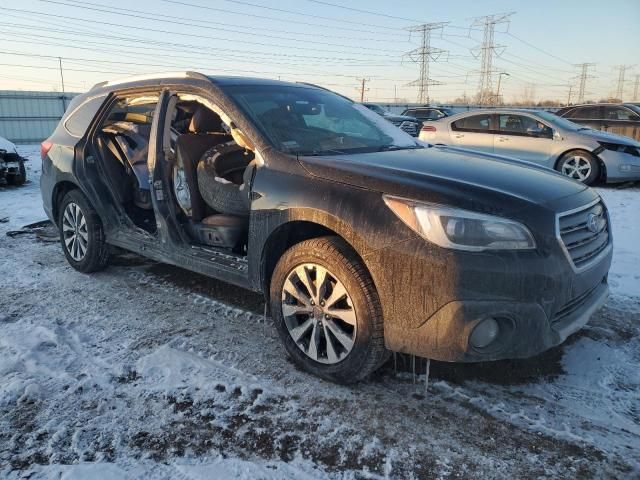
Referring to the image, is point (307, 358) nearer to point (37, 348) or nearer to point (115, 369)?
point (115, 369)

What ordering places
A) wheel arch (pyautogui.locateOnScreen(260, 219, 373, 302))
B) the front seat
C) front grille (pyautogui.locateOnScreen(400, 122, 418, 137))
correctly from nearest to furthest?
wheel arch (pyautogui.locateOnScreen(260, 219, 373, 302))
the front seat
front grille (pyautogui.locateOnScreen(400, 122, 418, 137))

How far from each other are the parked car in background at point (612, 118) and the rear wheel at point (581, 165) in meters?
3.48

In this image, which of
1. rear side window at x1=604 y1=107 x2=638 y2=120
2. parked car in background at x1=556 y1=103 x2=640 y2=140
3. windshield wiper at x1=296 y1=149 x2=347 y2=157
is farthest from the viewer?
rear side window at x1=604 y1=107 x2=638 y2=120

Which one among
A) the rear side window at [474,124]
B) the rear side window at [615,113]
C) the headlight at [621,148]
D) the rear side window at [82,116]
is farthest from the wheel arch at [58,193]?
the rear side window at [615,113]

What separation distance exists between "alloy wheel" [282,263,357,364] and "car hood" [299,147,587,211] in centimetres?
57

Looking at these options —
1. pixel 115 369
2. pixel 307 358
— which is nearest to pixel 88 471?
pixel 115 369

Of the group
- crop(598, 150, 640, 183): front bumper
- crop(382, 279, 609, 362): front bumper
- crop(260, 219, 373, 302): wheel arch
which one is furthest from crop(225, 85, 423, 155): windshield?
crop(598, 150, 640, 183): front bumper

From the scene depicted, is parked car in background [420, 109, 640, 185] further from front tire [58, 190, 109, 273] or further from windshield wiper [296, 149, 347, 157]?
front tire [58, 190, 109, 273]

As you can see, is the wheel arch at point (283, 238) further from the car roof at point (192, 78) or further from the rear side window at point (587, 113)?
the rear side window at point (587, 113)

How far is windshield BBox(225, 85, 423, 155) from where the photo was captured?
134 inches

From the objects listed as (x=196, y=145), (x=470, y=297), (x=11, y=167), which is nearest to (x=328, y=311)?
(x=470, y=297)

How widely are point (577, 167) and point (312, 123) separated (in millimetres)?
7744

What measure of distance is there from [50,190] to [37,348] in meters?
2.32

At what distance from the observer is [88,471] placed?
2264 millimetres
